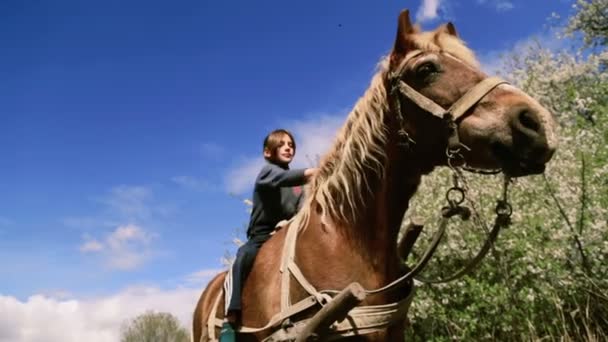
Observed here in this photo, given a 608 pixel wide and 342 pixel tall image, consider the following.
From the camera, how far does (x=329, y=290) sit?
304 cm

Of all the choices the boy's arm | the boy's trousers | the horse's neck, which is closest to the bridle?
the horse's neck

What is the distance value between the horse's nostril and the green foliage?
16.8 feet

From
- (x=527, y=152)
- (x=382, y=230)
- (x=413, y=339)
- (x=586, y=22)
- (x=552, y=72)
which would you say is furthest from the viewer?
(x=586, y=22)

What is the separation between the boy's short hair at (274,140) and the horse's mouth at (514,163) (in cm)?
188

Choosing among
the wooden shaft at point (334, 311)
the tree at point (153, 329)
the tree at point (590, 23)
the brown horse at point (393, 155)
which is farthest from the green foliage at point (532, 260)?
the tree at point (153, 329)

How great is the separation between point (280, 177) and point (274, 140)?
21.9 inches

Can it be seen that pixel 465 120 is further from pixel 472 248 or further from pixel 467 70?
pixel 472 248

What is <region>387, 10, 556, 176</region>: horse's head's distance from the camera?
2805 millimetres

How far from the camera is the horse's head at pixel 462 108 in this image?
2805 mm

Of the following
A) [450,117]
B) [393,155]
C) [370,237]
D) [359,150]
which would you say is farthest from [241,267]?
[450,117]

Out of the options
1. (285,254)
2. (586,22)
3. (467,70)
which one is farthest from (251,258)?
(586,22)

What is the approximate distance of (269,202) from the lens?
13.5 ft

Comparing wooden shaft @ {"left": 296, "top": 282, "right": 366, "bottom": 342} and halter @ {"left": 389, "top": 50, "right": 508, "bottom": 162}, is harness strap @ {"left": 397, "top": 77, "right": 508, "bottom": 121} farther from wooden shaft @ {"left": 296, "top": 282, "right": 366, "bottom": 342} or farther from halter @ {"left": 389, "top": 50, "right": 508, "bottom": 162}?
wooden shaft @ {"left": 296, "top": 282, "right": 366, "bottom": 342}

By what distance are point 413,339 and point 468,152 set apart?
8.05m
